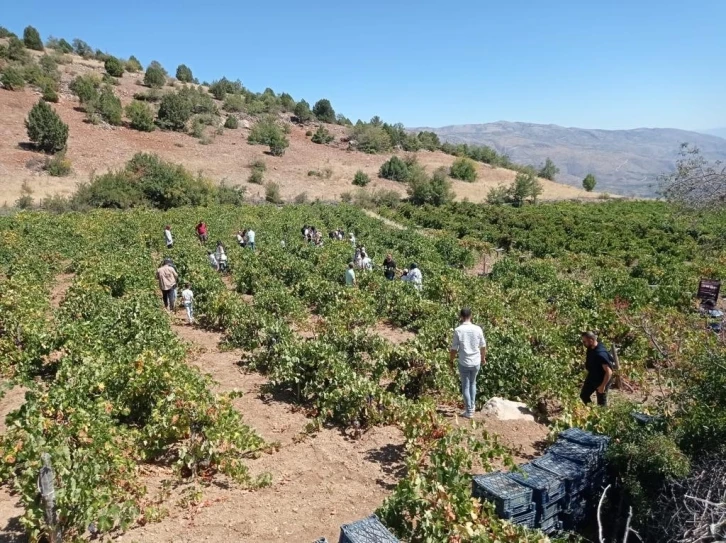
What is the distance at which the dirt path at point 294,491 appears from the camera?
5066mm

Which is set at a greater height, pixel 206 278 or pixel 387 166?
pixel 387 166

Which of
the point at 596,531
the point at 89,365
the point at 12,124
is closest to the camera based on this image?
the point at 596,531

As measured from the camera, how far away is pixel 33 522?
4.20 metres

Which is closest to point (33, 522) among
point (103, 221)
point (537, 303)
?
point (537, 303)

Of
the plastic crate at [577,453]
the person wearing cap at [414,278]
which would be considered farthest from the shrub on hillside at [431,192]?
the plastic crate at [577,453]

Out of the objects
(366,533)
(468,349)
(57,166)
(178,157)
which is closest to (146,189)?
(57,166)

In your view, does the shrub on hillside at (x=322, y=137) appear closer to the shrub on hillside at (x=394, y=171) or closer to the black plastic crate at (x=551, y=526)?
the shrub on hillside at (x=394, y=171)

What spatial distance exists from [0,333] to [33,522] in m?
7.51

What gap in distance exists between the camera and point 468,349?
23.3 ft

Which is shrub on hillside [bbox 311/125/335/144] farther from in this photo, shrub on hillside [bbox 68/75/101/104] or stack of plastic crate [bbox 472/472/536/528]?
stack of plastic crate [bbox 472/472/536/528]

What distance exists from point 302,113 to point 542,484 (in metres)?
73.8

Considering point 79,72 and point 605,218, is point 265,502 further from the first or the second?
point 79,72

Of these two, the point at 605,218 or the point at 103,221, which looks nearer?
the point at 103,221

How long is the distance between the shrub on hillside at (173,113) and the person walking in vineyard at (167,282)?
1923 inches
